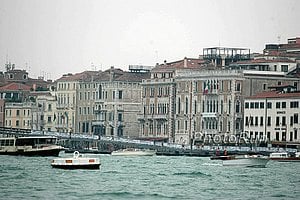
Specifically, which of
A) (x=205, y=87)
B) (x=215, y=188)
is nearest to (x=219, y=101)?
(x=205, y=87)

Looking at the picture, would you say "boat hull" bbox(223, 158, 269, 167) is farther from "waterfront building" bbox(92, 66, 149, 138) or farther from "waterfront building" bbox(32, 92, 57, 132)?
"waterfront building" bbox(32, 92, 57, 132)

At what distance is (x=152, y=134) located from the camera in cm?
13700

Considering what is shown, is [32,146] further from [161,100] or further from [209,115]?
[161,100]

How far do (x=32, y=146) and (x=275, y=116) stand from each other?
19.6 meters

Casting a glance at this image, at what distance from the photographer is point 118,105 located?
469ft

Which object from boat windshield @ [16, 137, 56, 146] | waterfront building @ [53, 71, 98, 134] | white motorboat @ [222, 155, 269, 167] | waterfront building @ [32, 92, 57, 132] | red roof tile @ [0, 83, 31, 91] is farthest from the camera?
red roof tile @ [0, 83, 31, 91]

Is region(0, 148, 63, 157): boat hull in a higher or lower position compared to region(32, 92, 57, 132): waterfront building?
lower

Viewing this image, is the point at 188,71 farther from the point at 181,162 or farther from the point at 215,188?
the point at 215,188

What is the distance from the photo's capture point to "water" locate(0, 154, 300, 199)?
6675 cm

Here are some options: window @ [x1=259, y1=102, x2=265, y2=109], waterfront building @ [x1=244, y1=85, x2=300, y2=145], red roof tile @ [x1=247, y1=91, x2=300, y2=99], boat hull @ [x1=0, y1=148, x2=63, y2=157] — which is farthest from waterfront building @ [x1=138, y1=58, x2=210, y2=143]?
boat hull @ [x1=0, y1=148, x2=63, y2=157]

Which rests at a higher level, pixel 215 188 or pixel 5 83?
pixel 5 83

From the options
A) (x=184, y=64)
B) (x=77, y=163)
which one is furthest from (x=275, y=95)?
(x=77, y=163)

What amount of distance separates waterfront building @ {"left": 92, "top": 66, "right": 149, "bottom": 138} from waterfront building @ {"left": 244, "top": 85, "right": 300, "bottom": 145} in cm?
2266

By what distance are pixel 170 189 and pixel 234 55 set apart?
65391 millimetres
